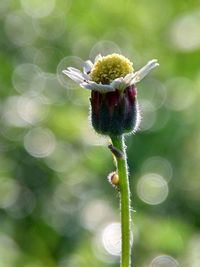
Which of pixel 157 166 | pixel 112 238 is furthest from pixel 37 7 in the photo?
pixel 112 238

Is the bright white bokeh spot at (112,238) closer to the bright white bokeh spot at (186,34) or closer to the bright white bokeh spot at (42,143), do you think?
the bright white bokeh spot at (42,143)

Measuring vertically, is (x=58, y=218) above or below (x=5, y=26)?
below

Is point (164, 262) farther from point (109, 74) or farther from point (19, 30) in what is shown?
point (19, 30)

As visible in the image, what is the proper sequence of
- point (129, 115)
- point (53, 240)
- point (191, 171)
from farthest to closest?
point (191, 171)
point (53, 240)
point (129, 115)

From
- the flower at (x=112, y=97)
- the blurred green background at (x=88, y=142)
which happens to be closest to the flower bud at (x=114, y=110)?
the flower at (x=112, y=97)

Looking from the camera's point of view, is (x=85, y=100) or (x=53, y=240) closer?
(x=53, y=240)

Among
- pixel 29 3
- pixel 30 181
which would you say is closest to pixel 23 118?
A: pixel 30 181

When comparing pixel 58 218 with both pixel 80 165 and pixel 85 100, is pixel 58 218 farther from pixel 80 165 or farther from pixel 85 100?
pixel 85 100
